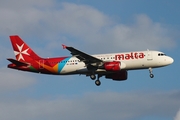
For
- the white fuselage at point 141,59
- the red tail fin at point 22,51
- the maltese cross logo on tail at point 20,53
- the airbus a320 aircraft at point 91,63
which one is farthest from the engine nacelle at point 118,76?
the maltese cross logo on tail at point 20,53

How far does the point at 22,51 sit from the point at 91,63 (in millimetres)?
13199

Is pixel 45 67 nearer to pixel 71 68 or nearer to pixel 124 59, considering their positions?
pixel 71 68

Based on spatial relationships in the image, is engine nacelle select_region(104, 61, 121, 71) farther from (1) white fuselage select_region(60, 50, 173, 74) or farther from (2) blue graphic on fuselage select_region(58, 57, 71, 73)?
(2) blue graphic on fuselage select_region(58, 57, 71, 73)

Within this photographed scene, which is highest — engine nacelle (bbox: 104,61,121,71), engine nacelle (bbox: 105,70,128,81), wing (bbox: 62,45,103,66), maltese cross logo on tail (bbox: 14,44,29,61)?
maltese cross logo on tail (bbox: 14,44,29,61)

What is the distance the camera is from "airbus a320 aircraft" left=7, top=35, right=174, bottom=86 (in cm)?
8719

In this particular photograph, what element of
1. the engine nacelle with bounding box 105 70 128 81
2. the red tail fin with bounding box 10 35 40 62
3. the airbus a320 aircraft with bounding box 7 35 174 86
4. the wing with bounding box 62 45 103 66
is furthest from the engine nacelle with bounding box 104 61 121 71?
the red tail fin with bounding box 10 35 40 62

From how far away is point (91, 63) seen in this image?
89250 millimetres

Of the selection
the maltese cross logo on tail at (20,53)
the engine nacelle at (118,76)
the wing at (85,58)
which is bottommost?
the engine nacelle at (118,76)

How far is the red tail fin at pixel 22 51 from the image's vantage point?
94500 millimetres

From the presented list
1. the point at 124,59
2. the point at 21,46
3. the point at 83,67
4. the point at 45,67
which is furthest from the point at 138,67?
the point at 21,46

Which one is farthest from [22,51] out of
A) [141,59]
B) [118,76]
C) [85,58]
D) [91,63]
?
[141,59]

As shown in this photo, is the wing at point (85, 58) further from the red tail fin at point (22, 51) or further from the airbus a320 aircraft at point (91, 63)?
the red tail fin at point (22, 51)

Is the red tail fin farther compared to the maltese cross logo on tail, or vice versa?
the maltese cross logo on tail

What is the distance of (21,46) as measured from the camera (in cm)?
9669
